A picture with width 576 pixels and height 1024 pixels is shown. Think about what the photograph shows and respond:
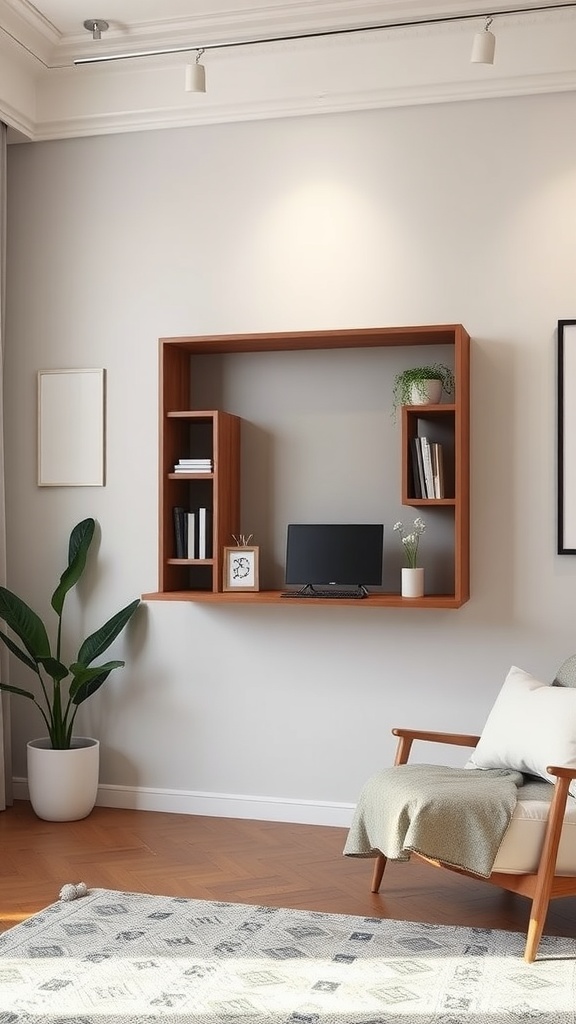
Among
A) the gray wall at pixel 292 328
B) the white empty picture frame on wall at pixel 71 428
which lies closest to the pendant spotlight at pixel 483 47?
the gray wall at pixel 292 328

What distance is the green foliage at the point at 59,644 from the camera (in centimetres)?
446

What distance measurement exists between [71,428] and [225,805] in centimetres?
178

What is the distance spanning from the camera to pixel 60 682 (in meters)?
4.70

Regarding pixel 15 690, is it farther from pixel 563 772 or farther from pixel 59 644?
pixel 563 772

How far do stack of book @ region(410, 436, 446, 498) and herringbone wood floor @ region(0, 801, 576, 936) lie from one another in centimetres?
139

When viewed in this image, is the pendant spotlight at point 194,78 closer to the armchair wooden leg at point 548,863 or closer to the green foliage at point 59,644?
the green foliage at point 59,644

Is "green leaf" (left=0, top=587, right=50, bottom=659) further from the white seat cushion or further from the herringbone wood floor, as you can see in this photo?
the white seat cushion

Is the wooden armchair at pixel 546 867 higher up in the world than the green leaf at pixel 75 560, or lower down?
lower down

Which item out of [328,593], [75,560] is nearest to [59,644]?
[75,560]

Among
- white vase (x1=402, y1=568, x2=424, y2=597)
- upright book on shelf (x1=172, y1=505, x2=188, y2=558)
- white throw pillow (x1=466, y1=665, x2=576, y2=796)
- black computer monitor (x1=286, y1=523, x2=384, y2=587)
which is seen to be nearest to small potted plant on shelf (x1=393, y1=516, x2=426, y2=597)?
white vase (x1=402, y1=568, x2=424, y2=597)

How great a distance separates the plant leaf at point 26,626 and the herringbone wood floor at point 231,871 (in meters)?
0.73

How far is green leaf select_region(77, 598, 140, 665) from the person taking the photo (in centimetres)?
452

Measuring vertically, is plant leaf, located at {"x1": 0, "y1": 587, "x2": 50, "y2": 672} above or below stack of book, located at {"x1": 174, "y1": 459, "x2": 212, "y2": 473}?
below

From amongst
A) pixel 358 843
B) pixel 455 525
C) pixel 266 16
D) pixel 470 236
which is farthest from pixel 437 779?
pixel 266 16
